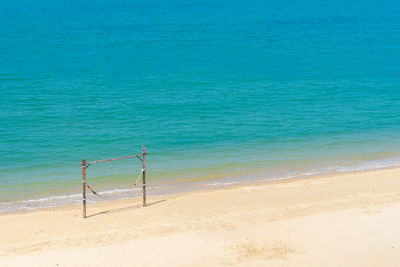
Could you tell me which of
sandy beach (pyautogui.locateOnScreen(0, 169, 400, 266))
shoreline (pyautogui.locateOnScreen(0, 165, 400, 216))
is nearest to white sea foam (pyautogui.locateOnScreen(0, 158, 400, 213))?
shoreline (pyautogui.locateOnScreen(0, 165, 400, 216))

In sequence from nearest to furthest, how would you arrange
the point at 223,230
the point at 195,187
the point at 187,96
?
the point at 223,230 < the point at 195,187 < the point at 187,96

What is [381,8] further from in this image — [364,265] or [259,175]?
[364,265]

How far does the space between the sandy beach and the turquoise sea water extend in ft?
7.68

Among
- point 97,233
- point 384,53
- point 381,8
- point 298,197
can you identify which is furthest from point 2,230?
point 381,8

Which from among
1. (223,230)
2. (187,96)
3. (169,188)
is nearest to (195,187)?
(169,188)

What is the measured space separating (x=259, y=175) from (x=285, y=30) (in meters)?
28.3

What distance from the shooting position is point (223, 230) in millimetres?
13984

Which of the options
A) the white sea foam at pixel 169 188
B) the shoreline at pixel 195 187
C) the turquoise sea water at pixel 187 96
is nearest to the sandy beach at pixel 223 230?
the shoreline at pixel 195 187

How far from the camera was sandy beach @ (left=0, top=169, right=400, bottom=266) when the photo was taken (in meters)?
12.5

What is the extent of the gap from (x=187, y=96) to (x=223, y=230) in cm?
1623

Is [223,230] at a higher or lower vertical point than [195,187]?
lower

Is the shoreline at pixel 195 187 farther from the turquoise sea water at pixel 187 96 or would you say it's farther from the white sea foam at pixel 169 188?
the turquoise sea water at pixel 187 96

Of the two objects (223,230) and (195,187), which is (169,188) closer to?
(195,187)

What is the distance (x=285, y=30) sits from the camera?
4556cm
